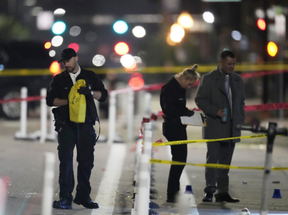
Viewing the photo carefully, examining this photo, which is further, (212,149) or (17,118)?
(17,118)

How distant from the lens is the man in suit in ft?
21.7

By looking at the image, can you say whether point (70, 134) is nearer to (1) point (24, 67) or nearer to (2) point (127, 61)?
(1) point (24, 67)

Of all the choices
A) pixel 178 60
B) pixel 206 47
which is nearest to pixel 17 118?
pixel 178 60

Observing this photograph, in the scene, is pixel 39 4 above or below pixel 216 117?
above

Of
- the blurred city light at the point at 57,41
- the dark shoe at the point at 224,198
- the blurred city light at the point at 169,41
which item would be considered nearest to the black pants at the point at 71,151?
the dark shoe at the point at 224,198

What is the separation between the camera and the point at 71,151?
5988mm

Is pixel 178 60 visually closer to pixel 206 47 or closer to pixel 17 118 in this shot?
pixel 206 47

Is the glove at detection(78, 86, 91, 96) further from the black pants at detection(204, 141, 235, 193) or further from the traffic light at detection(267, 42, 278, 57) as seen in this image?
the traffic light at detection(267, 42, 278, 57)

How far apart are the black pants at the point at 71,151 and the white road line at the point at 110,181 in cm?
33

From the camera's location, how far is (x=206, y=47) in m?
41.0

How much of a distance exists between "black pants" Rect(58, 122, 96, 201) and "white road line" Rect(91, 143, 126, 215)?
326 mm

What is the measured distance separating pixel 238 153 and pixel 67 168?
17.2ft

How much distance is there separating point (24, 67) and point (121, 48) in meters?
5.04

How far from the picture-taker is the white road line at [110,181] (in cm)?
613
